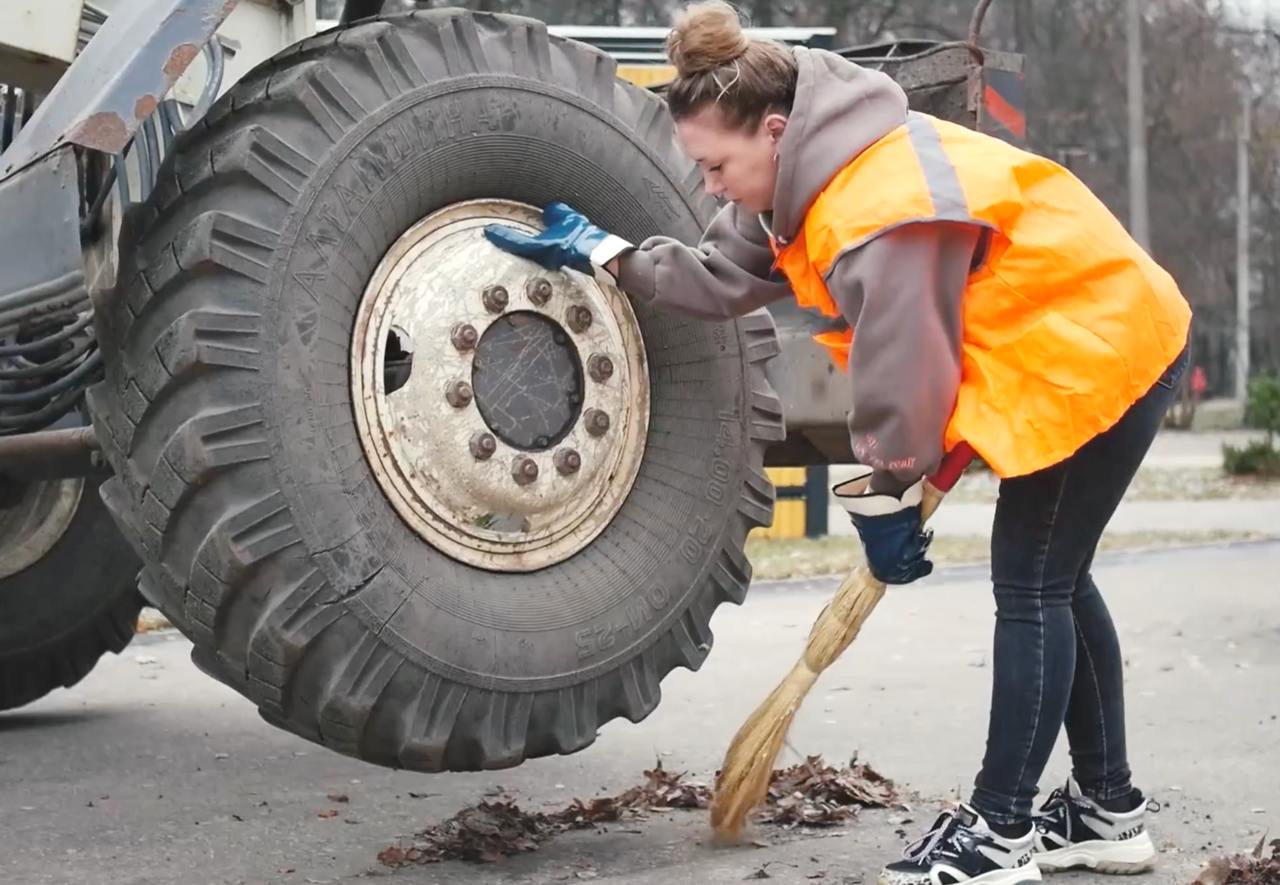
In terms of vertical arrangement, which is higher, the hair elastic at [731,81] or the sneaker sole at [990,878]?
the hair elastic at [731,81]

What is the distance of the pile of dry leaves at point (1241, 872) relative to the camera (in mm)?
2867

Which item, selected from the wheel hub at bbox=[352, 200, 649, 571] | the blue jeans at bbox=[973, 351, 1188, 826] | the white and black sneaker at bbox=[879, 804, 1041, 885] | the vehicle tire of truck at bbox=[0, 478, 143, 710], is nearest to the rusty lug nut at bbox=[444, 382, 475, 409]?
the wheel hub at bbox=[352, 200, 649, 571]

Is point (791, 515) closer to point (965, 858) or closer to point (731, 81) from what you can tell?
point (965, 858)

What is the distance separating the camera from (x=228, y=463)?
274 cm

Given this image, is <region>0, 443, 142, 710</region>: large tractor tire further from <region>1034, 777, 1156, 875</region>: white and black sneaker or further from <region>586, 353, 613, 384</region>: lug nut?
<region>1034, 777, 1156, 875</region>: white and black sneaker

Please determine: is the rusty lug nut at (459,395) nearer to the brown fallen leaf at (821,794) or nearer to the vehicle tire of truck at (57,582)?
the brown fallen leaf at (821,794)

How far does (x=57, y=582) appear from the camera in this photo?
15.9ft

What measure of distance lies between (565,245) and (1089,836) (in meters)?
1.50

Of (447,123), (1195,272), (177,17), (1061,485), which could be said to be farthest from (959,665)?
(1195,272)

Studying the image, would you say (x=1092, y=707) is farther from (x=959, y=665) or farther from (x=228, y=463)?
(x=959, y=665)

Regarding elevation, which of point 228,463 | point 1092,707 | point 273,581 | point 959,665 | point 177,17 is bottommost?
point 959,665

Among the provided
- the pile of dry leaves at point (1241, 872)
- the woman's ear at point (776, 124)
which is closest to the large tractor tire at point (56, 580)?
the woman's ear at point (776, 124)

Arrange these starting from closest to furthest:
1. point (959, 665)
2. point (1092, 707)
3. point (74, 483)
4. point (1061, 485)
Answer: point (1061, 485), point (1092, 707), point (74, 483), point (959, 665)

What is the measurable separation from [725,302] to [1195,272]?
3754 centimetres
